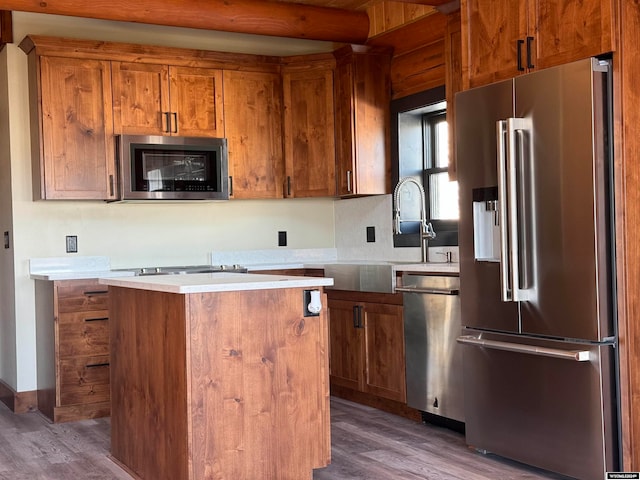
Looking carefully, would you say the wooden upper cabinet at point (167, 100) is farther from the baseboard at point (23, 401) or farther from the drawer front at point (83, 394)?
the baseboard at point (23, 401)

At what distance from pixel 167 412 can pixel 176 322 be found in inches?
14.9

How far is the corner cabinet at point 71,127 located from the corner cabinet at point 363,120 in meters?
1.49

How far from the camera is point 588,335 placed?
3.07 m

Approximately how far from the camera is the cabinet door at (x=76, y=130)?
4.84 metres

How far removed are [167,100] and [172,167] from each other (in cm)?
43

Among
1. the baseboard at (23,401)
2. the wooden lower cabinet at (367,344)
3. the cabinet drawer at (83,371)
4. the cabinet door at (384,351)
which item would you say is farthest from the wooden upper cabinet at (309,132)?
the baseboard at (23,401)

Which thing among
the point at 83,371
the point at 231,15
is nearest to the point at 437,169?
the point at 231,15

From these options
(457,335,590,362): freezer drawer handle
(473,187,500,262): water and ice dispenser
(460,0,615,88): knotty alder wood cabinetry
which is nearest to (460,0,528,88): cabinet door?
(460,0,615,88): knotty alder wood cabinetry

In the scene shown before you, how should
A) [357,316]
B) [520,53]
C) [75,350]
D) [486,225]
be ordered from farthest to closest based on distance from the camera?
[357,316], [75,350], [486,225], [520,53]

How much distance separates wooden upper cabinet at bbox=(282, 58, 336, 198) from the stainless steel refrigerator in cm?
191

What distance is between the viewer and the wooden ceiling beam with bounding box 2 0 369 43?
4.59 meters

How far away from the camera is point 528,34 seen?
335cm

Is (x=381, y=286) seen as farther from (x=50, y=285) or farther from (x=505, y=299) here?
(x=50, y=285)

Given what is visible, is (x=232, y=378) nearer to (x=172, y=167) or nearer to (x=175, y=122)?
(x=172, y=167)
